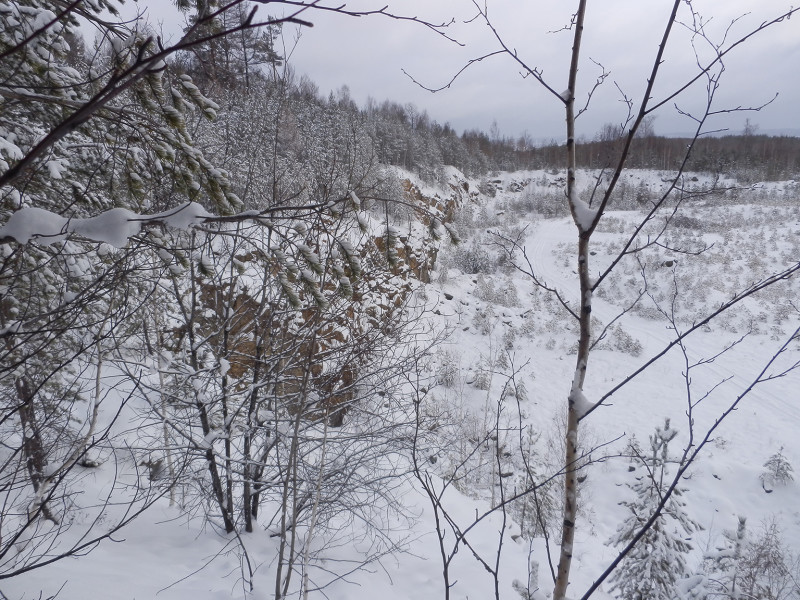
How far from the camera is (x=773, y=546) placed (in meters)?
7.45

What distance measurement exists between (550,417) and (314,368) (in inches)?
352

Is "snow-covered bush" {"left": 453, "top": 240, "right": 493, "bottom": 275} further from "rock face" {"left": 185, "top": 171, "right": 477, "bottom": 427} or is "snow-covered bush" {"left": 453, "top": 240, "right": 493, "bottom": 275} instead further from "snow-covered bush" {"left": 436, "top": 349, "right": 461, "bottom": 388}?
"rock face" {"left": 185, "top": 171, "right": 477, "bottom": 427}

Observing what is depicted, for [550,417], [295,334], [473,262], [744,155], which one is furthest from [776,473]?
[744,155]

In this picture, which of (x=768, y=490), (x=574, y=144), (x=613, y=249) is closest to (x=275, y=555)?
(x=574, y=144)

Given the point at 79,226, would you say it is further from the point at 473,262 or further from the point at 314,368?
the point at 473,262

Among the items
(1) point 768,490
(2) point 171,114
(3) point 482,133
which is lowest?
(1) point 768,490

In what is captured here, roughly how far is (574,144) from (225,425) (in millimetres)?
4345

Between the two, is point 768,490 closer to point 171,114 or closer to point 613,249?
point 171,114

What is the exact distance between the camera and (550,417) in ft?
40.6

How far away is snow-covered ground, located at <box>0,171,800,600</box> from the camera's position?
4203 millimetres

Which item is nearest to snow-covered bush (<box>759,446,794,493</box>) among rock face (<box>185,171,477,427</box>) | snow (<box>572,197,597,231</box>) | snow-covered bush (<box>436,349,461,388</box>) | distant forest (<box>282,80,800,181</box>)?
snow-covered bush (<box>436,349,461,388</box>)

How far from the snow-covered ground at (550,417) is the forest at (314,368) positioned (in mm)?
79

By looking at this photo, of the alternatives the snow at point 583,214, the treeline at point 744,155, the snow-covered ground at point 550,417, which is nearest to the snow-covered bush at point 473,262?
the snow-covered ground at point 550,417

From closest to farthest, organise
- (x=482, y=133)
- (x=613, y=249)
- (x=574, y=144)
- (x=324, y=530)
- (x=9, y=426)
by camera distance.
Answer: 1. (x=574, y=144)
2. (x=324, y=530)
3. (x=9, y=426)
4. (x=613, y=249)
5. (x=482, y=133)
